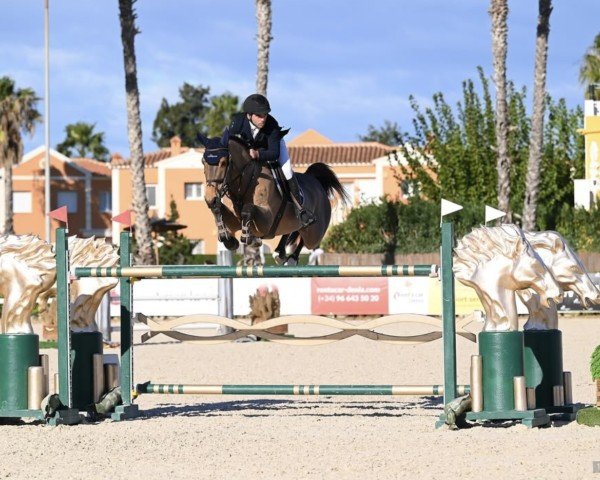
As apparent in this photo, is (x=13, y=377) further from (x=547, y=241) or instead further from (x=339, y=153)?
(x=339, y=153)

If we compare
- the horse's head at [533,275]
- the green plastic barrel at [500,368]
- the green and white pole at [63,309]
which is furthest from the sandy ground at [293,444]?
the horse's head at [533,275]

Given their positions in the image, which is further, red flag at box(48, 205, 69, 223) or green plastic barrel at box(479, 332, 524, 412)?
red flag at box(48, 205, 69, 223)

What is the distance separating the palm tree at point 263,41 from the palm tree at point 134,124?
259 centimetres

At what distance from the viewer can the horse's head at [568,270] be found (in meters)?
8.48

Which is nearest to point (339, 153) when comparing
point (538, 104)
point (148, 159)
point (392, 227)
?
point (148, 159)

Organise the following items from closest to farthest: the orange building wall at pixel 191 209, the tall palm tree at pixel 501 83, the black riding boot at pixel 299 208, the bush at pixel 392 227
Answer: the black riding boot at pixel 299 208, the tall palm tree at pixel 501 83, the bush at pixel 392 227, the orange building wall at pixel 191 209

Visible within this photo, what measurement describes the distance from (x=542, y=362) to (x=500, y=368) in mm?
560

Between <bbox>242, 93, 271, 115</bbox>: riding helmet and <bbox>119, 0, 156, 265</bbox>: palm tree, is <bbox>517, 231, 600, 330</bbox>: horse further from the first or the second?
<bbox>119, 0, 156, 265</bbox>: palm tree

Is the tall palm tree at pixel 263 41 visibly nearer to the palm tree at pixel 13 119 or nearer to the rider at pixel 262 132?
the rider at pixel 262 132

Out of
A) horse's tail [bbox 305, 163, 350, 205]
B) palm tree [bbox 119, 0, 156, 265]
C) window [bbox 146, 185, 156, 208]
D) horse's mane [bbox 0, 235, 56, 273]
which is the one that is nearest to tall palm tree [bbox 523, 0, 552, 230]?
palm tree [bbox 119, 0, 156, 265]

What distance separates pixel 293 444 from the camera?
7445mm

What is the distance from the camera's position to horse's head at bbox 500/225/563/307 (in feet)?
26.9

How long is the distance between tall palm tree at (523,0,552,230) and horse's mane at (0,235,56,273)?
1910 cm

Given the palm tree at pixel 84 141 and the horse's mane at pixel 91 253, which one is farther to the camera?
the palm tree at pixel 84 141
